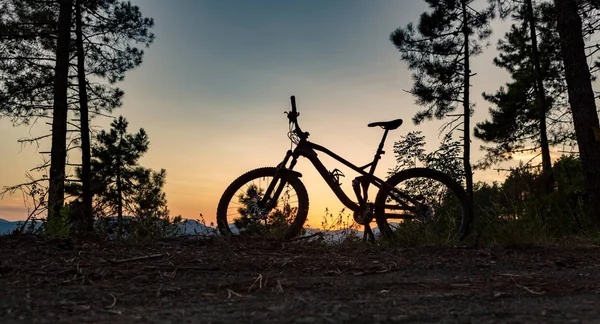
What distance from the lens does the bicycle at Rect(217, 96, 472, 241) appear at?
601cm

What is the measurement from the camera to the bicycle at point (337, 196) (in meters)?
6.01

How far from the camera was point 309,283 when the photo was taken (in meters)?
3.27

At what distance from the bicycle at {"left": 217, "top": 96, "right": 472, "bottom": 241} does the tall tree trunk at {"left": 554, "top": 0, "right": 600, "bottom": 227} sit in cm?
289

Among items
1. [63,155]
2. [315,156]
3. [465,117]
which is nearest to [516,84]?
[465,117]

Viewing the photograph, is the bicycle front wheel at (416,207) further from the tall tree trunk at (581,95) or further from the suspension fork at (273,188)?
the tall tree trunk at (581,95)

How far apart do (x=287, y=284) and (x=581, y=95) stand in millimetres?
6597

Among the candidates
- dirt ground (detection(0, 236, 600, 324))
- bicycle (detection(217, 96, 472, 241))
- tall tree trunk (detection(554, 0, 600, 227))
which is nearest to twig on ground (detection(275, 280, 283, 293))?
dirt ground (detection(0, 236, 600, 324))

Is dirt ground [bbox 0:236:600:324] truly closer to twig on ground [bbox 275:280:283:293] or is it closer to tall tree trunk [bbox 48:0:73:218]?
twig on ground [bbox 275:280:283:293]

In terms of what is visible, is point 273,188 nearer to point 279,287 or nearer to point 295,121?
point 295,121

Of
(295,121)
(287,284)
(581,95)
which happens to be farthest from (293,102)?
(581,95)

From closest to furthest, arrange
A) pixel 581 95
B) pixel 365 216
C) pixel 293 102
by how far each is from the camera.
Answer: pixel 365 216, pixel 293 102, pixel 581 95

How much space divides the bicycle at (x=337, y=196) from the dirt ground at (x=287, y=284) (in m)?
1.06

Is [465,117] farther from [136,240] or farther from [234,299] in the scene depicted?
[234,299]

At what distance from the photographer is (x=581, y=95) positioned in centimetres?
793
